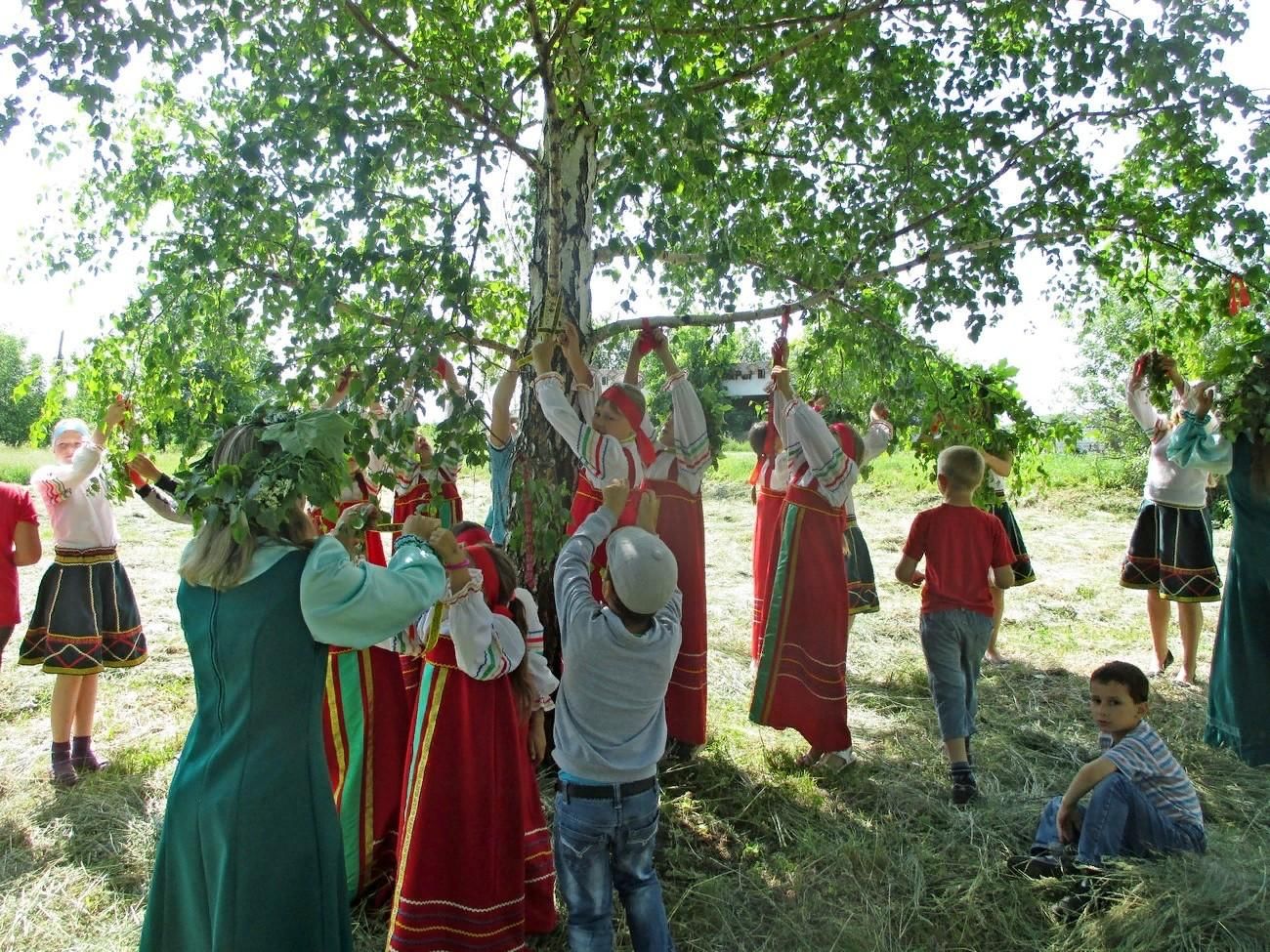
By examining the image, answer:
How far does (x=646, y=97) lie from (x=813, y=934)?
3121 mm

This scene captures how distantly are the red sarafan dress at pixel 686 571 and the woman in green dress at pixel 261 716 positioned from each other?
2459 millimetres

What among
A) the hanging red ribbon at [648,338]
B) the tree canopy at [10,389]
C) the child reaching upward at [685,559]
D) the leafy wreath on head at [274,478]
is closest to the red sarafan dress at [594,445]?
the hanging red ribbon at [648,338]

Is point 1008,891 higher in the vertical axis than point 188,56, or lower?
lower

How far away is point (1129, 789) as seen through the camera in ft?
11.3

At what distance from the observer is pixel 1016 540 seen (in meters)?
7.02

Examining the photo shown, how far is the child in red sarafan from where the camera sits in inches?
184

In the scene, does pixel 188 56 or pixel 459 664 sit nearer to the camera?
pixel 459 664

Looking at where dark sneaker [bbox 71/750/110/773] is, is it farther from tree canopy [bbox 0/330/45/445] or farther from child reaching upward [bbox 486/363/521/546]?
tree canopy [bbox 0/330/45/445]

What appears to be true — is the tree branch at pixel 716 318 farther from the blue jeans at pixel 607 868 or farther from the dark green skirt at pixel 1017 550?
the dark green skirt at pixel 1017 550

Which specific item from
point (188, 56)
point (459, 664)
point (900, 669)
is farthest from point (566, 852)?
point (900, 669)

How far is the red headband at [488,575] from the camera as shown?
308 cm

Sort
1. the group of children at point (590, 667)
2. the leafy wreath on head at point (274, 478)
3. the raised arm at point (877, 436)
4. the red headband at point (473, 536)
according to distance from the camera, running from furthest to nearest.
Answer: the raised arm at point (877, 436)
the red headband at point (473, 536)
the group of children at point (590, 667)
the leafy wreath on head at point (274, 478)

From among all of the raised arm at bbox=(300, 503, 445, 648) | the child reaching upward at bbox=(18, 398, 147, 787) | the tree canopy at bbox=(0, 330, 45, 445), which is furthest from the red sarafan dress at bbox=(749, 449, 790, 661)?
the tree canopy at bbox=(0, 330, 45, 445)

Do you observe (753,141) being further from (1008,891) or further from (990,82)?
(1008,891)
